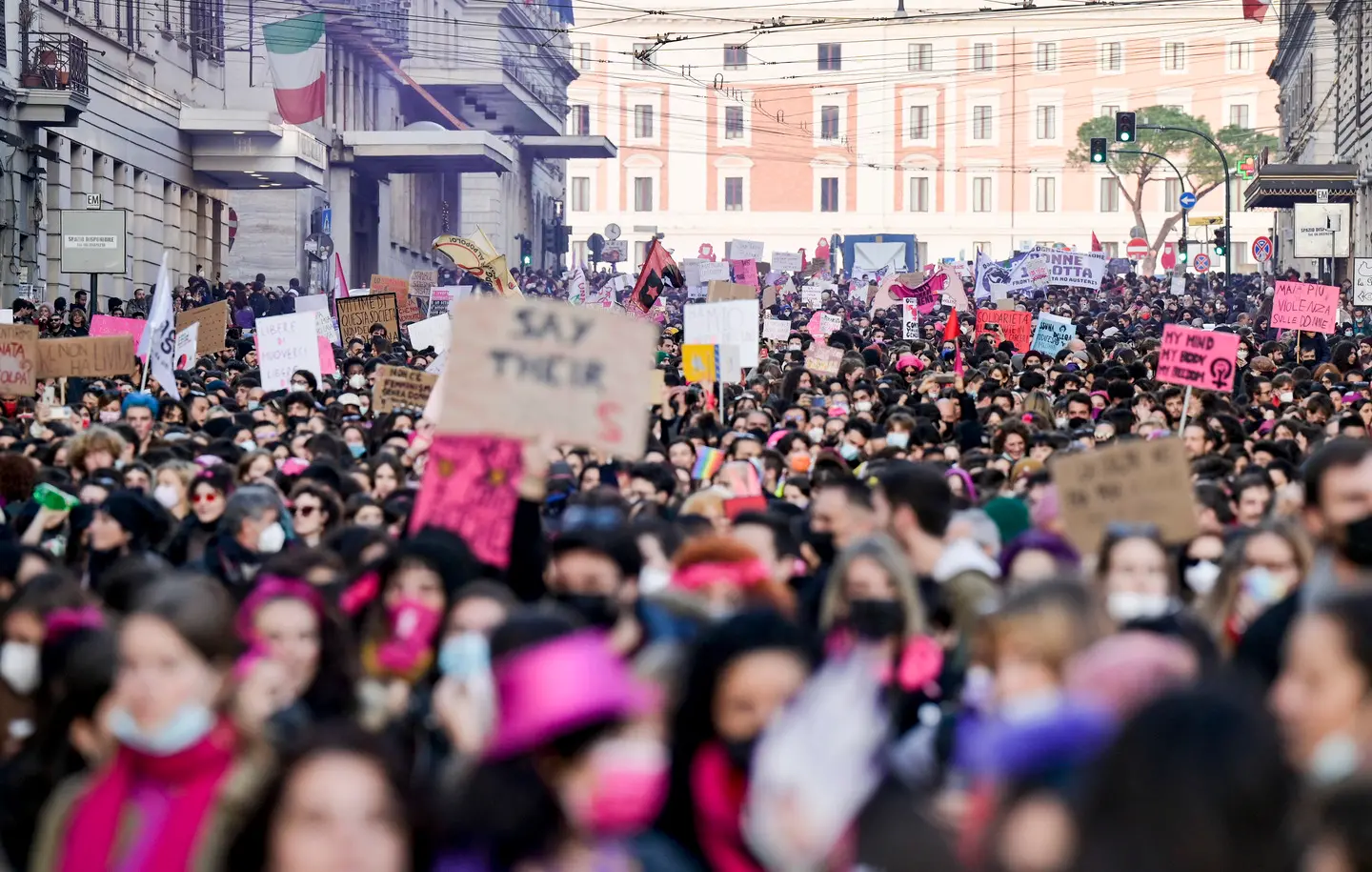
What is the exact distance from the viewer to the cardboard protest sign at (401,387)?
47.9 feet

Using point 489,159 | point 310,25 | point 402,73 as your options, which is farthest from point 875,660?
point 402,73

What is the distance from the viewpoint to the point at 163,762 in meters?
4.30

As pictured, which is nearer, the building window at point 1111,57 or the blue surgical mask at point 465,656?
the blue surgical mask at point 465,656

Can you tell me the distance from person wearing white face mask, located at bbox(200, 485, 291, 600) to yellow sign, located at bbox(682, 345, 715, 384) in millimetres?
8390

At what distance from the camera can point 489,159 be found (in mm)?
55156

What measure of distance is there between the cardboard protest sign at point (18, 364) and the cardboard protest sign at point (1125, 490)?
967 centimetres

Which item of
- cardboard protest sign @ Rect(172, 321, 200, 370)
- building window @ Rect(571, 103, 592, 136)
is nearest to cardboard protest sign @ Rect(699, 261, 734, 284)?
cardboard protest sign @ Rect(172, 321, 200, 370)

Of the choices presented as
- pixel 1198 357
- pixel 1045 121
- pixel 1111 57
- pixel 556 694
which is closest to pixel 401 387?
pixel 1198 357

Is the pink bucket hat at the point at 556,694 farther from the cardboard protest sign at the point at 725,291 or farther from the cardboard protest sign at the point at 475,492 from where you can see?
the cardboard protest sign at the point at 725,291

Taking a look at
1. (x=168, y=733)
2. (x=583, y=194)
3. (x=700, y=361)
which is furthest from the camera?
(x=583, y=194)

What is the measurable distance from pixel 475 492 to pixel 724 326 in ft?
32.7

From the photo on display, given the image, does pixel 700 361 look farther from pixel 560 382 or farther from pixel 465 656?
pixel 465 656

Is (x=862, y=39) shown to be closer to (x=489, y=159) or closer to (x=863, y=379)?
(x=489, y=159)

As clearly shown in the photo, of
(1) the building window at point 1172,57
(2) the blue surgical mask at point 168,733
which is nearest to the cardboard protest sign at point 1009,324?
(2) the blue surgical mask at point 168,733
